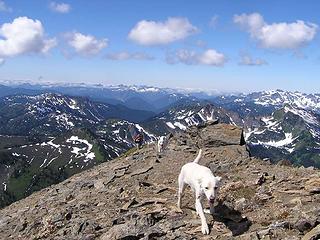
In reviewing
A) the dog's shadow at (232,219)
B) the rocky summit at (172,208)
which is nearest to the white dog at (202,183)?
the dog's shadow at (232,219)

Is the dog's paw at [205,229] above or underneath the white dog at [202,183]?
underneath

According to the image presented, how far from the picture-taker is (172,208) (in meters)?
20.5

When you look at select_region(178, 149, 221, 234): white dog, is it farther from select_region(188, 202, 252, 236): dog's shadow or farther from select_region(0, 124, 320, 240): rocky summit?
select_region(0, 124, 320, 240): rocky summit

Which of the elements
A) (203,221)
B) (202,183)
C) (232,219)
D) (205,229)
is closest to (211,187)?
(202,183)

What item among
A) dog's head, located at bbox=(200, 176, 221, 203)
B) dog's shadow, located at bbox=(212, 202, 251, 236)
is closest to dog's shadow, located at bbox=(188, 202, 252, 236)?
dog's shadow, located at bbox=(212, 202, 251, 236)

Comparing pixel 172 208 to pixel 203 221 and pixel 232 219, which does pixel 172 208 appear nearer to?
pixel 232 219

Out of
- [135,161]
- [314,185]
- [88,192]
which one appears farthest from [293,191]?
[135,161]

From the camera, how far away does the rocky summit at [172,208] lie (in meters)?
17.2

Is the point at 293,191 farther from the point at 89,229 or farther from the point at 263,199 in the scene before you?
the point at 89,229

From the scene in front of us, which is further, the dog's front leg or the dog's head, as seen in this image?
the dog's front leg

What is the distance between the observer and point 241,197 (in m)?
21.4

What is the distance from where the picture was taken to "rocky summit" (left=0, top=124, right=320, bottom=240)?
56.4ft

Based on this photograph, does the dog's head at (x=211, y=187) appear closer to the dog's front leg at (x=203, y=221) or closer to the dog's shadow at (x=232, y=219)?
the dog's front leg at (x=203, y=221)

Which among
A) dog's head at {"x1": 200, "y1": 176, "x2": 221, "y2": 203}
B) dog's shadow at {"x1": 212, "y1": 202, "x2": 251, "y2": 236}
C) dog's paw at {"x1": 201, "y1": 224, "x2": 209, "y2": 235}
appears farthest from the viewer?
dog's shadow at {"x1": 212, "y1": 202, "x2": 251, "y2": 236}
